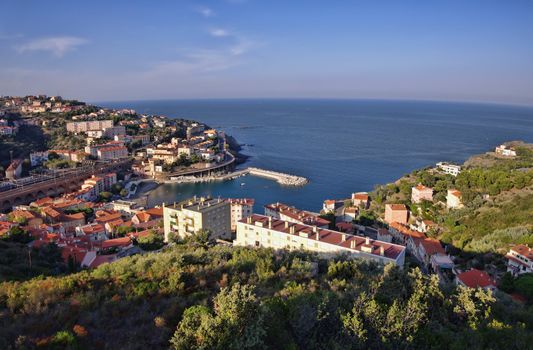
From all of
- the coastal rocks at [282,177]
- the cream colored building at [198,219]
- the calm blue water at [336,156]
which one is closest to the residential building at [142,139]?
the calm blue water at [336,156]

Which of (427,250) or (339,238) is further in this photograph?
(427,250)

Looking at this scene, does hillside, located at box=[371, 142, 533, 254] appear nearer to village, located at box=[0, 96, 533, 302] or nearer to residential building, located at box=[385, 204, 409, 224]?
village, located at box=[0, 96, 533, 302]

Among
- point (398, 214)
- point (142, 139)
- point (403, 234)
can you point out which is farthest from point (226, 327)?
point (142, 139)

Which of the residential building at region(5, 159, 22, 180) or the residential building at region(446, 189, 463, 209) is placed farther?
the residential building at region(5, 159, 22, 180)

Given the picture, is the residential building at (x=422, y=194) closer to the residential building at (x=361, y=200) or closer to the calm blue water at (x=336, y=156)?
the residential building at (x=361, y=200)

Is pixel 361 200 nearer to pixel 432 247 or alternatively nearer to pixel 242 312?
pixel 432 247

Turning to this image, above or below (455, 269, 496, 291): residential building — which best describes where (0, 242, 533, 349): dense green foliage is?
above

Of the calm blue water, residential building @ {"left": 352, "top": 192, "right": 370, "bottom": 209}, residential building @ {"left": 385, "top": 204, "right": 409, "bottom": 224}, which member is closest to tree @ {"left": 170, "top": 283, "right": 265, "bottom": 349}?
residential building @ {"left": 385, "top": 204, "right": 409, "bottom": 224}
